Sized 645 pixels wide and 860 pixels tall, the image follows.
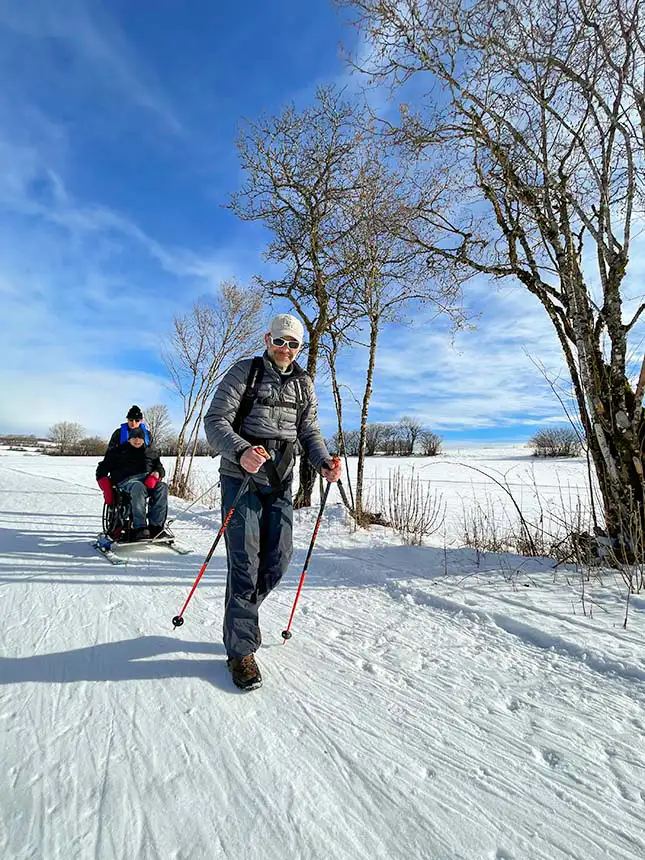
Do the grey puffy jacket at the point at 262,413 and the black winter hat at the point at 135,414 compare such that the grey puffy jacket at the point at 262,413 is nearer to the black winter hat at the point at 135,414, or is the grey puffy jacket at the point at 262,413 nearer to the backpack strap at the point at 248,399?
the backpack strap at the point at 248,399

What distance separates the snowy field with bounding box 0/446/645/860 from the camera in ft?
4.79

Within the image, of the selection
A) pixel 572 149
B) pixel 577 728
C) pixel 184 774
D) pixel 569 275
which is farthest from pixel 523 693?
pixel 572 149

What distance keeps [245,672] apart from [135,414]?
173 inches

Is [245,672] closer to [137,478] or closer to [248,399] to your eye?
[248,399]

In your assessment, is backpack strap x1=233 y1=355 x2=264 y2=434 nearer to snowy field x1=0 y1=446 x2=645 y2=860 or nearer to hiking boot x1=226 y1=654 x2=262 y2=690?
hiking boot x1=226 y1=654 x2=262 y2=690

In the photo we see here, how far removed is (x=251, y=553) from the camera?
2.59 m

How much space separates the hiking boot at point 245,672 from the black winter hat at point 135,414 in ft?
13.8

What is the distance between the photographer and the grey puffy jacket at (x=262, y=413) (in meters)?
2.62

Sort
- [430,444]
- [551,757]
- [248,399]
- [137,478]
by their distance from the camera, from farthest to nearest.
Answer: [430,444] < [137,478] < [248,399] < [551,757]

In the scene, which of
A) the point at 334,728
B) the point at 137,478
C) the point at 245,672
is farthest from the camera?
the point at 137,478

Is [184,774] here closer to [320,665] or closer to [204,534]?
[320,665]

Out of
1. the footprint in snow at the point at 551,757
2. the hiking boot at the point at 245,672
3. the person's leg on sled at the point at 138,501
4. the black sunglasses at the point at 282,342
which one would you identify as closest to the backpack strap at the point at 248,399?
the black sunglasses at the point at 282,342

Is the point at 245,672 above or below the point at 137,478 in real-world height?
below

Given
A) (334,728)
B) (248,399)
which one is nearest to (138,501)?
(248,399)
